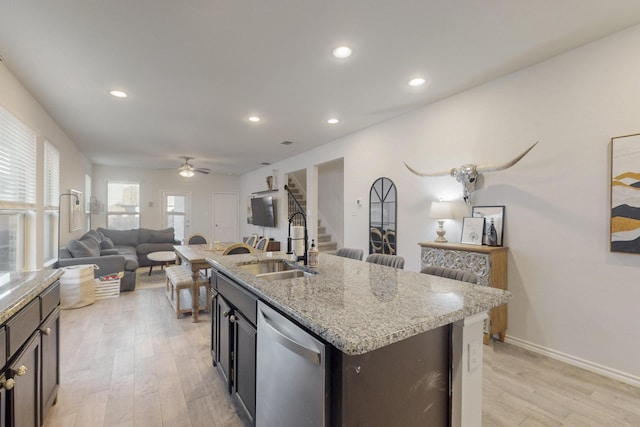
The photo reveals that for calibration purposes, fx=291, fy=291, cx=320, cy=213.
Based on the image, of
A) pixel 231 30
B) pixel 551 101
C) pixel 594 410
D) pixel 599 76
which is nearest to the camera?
pixel 594 410

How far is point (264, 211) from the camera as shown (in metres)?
7.81

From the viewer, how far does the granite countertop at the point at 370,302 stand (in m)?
0.94

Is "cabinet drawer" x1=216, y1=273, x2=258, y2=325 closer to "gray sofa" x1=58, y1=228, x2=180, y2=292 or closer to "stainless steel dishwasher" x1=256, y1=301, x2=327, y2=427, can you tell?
"stainless steel dishwasher" x1=256, y1=301, x2=327, y2=427

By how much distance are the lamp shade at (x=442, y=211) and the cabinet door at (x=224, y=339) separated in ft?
7.84

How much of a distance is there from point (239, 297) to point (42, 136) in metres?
3.88

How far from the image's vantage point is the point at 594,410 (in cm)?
192

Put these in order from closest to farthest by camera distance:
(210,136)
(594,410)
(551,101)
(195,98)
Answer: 1. (594,410)
2. (551,101)
3. (195,98)
4. (210,136)

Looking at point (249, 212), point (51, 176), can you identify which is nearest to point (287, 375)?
point (51, 176)

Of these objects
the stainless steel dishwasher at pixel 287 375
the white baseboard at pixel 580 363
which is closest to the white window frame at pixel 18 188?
the stainless steel dishwasher at pixel 287 375

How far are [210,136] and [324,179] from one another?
145 inches

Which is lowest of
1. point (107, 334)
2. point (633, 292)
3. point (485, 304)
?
point (107, 334)

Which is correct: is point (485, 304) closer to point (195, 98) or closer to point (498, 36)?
point (498, 36)

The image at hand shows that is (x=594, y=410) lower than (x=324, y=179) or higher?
lower

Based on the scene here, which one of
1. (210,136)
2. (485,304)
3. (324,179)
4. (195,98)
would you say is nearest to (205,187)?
(324,179)
